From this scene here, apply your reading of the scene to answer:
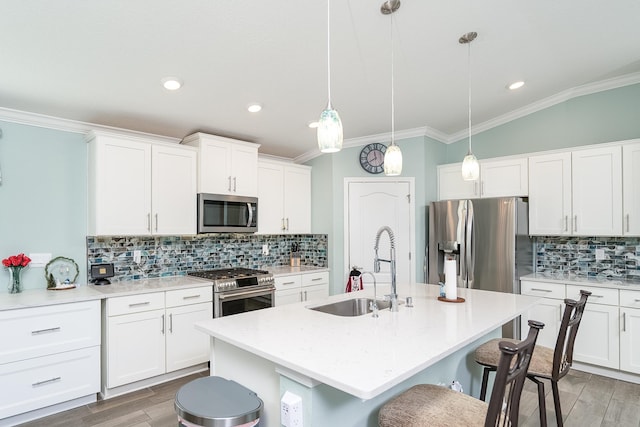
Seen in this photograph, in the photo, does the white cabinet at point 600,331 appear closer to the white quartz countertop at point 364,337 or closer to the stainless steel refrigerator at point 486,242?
the stainless steel refrigerator at point 486,242

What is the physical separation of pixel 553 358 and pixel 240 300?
8.58 feet

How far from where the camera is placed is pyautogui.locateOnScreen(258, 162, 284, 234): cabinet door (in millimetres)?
4281

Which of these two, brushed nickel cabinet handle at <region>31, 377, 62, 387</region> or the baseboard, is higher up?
brushed nickel cabinet handle at <region>31, 377, 62, 387</region>

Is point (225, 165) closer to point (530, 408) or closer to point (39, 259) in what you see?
point (39, 259)

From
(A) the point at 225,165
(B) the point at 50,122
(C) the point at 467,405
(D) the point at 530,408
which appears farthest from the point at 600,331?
(B) the point at 50,122

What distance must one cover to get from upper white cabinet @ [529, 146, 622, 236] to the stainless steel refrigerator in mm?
207

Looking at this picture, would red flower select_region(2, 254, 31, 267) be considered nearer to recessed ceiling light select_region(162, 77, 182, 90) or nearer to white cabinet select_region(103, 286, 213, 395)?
white cabinet select_region(103, 286, 213, 395)

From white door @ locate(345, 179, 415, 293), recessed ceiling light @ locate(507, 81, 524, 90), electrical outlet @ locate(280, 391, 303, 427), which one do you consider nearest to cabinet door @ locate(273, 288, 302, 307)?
white door @ locate(345, 179, 415, 293)

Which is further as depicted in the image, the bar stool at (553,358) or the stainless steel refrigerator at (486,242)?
the stainless steel refrigerator at (486,242)

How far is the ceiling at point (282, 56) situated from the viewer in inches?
79.8

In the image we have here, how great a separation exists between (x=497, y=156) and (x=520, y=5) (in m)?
2.41

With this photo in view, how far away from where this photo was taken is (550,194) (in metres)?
3.71

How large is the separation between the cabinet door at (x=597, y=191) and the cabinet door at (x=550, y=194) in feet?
0.20

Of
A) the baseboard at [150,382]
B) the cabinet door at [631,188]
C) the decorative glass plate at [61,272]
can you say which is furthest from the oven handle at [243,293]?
the cabinet door at [631,188]
